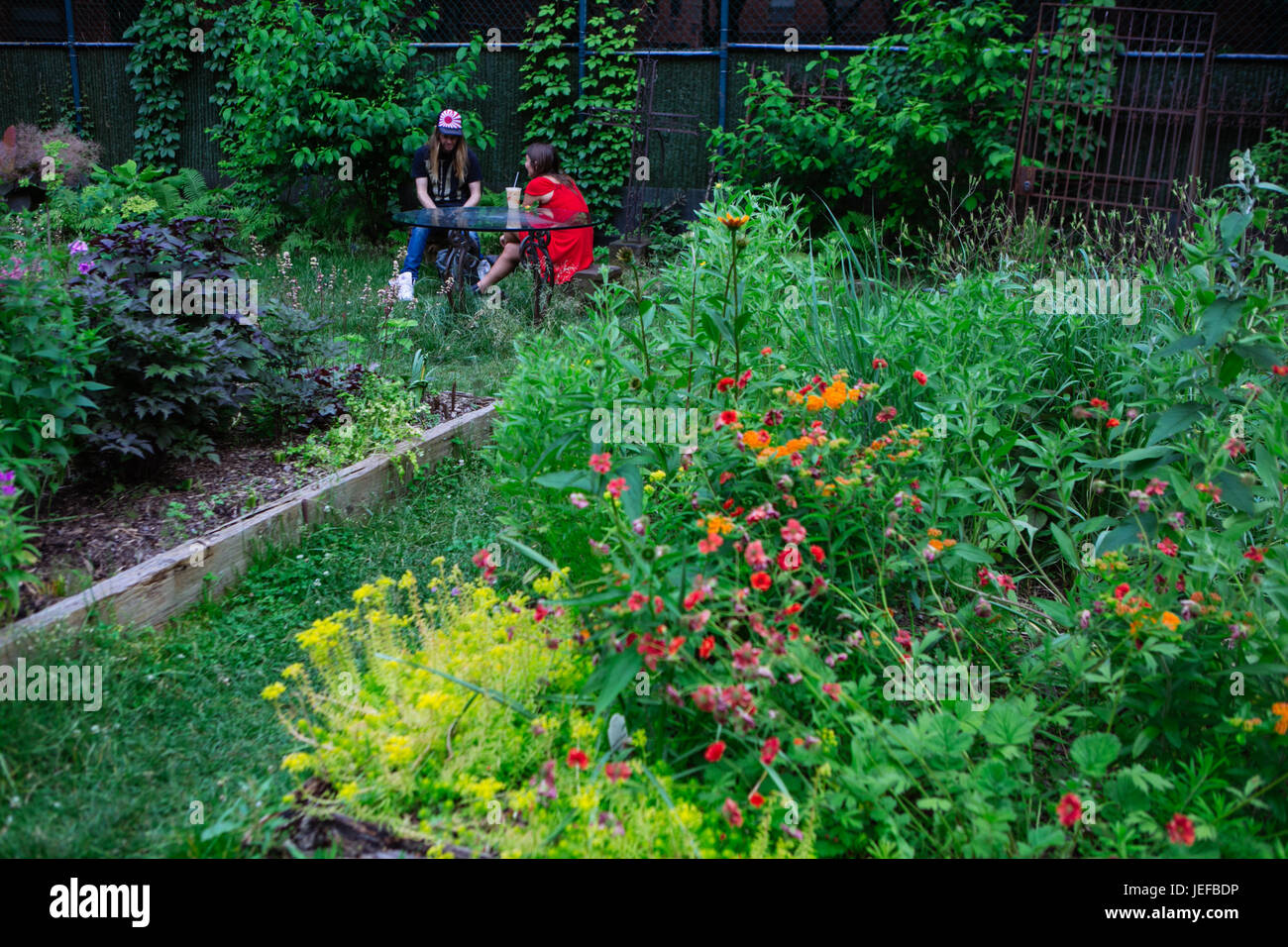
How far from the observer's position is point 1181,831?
157cm

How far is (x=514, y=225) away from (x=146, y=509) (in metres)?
3.76

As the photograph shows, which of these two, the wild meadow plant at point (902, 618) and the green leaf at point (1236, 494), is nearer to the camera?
the wild meadow plant at point (902, 618)

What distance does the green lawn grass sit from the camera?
1.97 meters

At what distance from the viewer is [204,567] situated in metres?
3.06

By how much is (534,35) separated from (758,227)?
781 cm

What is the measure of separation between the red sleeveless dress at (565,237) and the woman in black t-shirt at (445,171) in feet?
2.46

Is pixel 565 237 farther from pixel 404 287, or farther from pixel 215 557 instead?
pixel 215 557

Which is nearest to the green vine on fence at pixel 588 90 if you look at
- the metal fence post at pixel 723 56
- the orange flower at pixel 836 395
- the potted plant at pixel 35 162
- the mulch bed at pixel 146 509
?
the metal fence post at pixel 723 56

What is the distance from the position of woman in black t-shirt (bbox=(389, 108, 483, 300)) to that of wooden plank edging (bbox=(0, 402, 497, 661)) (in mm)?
4663

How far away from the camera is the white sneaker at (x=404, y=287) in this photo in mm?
6689

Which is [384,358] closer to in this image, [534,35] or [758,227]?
[758,227]

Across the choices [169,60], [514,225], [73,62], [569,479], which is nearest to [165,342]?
[569,479]

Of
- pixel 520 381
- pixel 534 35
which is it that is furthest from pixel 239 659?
pixel 534 35

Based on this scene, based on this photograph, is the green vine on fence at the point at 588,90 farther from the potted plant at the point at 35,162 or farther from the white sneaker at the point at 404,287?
the potted plant at the point at 35,162
